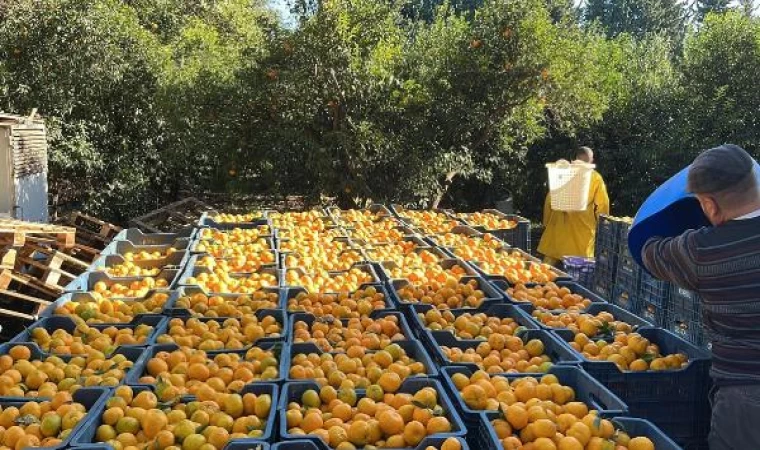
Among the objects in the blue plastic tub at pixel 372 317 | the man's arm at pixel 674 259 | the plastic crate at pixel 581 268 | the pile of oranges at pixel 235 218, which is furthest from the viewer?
the pile of oranges at pixel 235 218

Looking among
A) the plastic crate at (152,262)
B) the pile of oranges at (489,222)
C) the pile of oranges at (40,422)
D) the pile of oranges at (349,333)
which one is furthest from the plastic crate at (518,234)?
the pile of oranges at (40,422)

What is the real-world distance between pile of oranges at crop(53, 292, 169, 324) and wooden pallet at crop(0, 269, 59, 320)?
2.25 meters

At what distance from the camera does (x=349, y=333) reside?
3.64 meters

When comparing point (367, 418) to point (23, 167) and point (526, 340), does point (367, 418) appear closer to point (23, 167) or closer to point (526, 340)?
point (526, 340)

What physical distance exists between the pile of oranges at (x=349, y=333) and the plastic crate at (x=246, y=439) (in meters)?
0.54

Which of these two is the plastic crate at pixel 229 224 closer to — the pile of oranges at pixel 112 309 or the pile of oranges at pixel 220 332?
the pile of oranges at pixel 112 309

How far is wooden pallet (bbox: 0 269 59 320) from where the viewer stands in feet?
19.9

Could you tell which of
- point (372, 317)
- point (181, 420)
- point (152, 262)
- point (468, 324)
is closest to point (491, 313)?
point (468, 324)

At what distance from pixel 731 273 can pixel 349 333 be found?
185 cm

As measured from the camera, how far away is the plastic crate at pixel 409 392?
8.17 ft

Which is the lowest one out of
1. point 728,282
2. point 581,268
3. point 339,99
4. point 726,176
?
point 581,268

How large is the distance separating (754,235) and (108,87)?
1076 cm

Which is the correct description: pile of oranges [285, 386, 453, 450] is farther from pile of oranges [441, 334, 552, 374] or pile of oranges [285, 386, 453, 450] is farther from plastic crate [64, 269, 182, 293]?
plastic crate [64, 269, 182, 293]

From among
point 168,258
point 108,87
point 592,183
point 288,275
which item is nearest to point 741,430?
point 288,275
